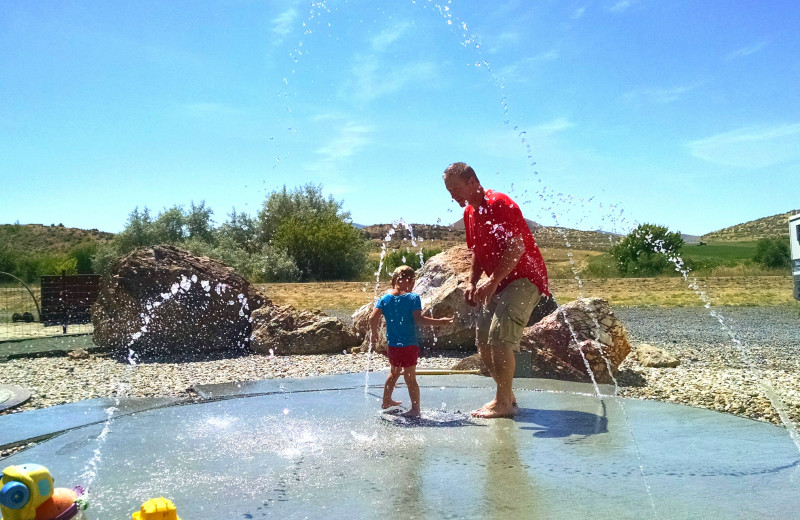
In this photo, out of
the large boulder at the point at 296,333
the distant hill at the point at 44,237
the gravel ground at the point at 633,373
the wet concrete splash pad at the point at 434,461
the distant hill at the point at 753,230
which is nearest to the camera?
the wet concrete splash pad at the point at 434,461

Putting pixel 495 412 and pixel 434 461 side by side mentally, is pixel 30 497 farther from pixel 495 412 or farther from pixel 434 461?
pixel 495 412

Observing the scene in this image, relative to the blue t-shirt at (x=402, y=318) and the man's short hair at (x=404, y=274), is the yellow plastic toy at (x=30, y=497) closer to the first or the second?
the blue t-shirt at (x=402, y=318)

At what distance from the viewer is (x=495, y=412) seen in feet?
16.8

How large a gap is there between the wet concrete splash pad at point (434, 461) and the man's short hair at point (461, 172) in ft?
5.69

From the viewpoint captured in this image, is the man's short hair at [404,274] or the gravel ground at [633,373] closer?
the man's short hair at [404,274]

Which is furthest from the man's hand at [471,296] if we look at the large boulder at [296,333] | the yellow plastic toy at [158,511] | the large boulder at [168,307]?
the large boulder at [168,307]

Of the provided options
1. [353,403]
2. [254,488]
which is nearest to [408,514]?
[254,488]

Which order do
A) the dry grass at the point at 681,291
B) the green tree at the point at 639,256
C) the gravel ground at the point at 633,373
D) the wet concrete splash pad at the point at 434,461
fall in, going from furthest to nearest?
the green tree at the point at 639,256
the dry grass at the point at 681,291
the gravel ground at the point at 633,373
the wet concrete splash pad at the point at 434,461

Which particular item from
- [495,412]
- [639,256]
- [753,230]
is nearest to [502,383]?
[495,412]

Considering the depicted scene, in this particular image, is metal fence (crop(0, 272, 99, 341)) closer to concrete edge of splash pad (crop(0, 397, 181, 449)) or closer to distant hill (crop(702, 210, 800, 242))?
concrete edge of splash pad (crop(0, 397, 181, 449))

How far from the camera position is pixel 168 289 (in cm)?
1011

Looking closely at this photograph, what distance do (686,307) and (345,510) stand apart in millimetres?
18864

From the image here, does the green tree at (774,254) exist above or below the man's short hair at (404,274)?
above

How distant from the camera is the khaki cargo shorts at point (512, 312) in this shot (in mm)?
5035
